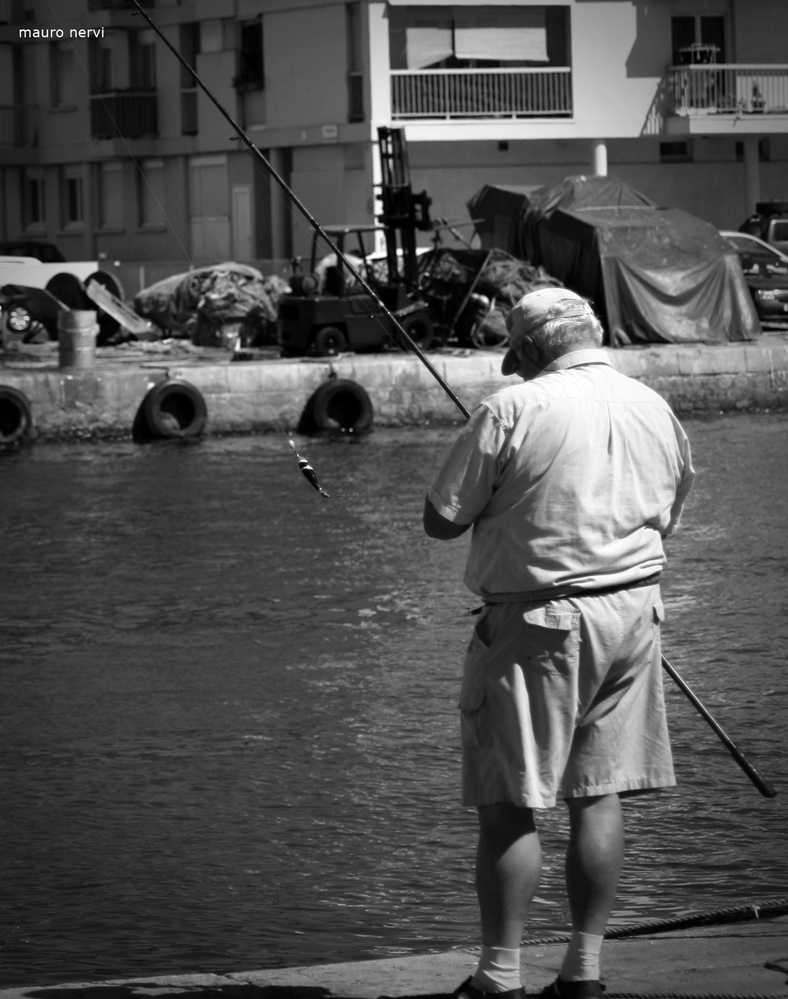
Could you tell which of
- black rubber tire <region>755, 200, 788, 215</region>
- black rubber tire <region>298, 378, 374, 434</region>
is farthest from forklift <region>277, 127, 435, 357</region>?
black rubber tire <region>755, 200, 788, 215</region>

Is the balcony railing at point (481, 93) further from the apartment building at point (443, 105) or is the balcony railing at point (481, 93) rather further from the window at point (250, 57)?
the window at point (250, 57)

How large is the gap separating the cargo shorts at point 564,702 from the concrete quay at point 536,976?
44cm

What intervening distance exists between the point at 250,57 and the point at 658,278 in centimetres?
2017

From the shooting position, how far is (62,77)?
166ft

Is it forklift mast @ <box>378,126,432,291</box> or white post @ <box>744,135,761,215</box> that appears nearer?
forklift mast @ <box>378,126,432,291</box>

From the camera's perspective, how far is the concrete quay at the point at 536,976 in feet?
13.4

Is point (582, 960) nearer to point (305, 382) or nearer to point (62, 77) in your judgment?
point (305, 382)

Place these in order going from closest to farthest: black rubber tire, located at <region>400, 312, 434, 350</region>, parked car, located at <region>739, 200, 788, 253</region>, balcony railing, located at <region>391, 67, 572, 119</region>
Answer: black rubber tire, located at <region>400, 312, 434, 350</region>
parked car, located at <region>739, 200, 788, 253</region>
balcony railing, located at <region>391, 67, 572, 119</region>

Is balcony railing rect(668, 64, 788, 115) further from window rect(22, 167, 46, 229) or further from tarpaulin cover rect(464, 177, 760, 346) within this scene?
window rect(22, 167, 46, 229)

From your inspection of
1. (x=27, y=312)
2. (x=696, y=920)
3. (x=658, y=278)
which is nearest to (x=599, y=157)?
(x=658, y=278)

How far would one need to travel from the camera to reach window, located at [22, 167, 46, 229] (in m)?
51.6

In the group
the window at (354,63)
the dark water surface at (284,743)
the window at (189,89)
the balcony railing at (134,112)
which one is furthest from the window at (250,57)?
the dark water surface at (284,743)

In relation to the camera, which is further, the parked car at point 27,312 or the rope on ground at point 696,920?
the parked car at point 27,312

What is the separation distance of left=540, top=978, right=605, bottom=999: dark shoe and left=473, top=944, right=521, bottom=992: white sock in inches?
3.9
